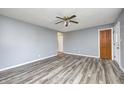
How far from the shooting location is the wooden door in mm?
6439

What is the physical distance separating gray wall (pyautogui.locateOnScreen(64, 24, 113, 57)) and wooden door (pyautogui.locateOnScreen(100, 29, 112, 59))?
35cm

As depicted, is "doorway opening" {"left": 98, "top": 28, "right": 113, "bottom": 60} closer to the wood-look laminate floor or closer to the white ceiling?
the white ceiling

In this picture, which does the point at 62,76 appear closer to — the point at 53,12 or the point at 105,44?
the point at 53,12

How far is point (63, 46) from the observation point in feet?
32.5

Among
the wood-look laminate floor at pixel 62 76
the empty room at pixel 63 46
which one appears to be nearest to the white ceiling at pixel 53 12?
the empty room at pixel 63 46

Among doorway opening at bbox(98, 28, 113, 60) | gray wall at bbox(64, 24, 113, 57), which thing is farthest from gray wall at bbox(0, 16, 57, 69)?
doorway opening at bbox(98, 28, 113, 60)

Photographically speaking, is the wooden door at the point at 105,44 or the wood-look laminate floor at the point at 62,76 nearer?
the wood-look laminate floor at the point at 62,76

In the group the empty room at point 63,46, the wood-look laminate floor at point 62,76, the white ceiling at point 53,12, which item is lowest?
the wood-look laminate floor at point 62,76

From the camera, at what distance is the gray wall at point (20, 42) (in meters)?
4.15

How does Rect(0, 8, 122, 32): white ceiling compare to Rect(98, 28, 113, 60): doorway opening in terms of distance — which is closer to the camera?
Rect(0, 8, 122, 32): white ceiling

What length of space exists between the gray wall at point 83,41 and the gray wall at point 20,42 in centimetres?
271

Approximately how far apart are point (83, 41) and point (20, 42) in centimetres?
474

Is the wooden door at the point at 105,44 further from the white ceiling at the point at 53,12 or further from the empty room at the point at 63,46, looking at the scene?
the white ceiling at the point at 53,12
